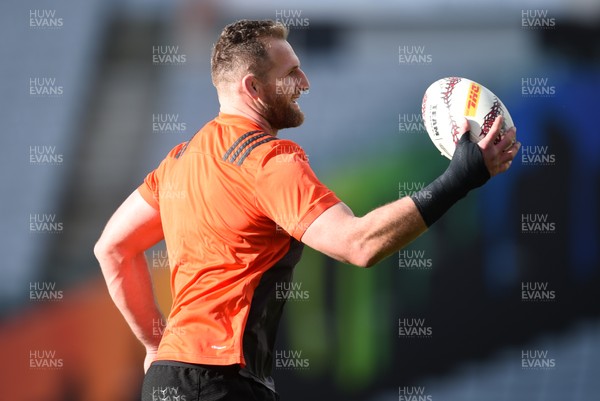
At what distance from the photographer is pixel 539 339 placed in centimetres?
472

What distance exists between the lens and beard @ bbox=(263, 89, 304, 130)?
250cm

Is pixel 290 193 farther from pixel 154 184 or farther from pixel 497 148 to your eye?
pixel 154 184

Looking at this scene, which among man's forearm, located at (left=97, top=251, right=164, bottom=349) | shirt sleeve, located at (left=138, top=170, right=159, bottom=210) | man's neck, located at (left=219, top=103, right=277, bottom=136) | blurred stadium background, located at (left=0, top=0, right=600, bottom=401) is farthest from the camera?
blurred stadium background, located at (left=0, top=0, right=600, bottom=401)

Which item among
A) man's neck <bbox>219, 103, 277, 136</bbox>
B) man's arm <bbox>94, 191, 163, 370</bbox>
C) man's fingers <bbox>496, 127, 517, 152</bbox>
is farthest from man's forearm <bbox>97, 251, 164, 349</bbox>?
man's fingers <bbox>496, 127, 517, 152</bbox>

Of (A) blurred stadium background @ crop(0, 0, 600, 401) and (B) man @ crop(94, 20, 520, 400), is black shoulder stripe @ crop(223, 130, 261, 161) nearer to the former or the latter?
(B) man @ crop(94, 20, 520, 400)

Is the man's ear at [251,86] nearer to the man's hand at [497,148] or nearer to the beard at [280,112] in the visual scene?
the beard at [280,112]

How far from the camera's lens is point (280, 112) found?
2521 mm

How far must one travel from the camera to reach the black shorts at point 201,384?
2219mm

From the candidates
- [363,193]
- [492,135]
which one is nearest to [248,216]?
[492,135]

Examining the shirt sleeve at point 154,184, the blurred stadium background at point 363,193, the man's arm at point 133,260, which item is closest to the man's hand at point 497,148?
the shirt sleeve at point 154,184

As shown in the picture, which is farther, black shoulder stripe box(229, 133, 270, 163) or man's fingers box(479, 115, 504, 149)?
black shoulder stripe box(229, 133, 270, 163)

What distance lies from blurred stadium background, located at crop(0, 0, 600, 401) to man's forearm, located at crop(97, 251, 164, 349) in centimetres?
204

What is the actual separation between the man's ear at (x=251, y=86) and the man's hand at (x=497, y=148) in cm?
71

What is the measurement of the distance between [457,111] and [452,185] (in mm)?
422
